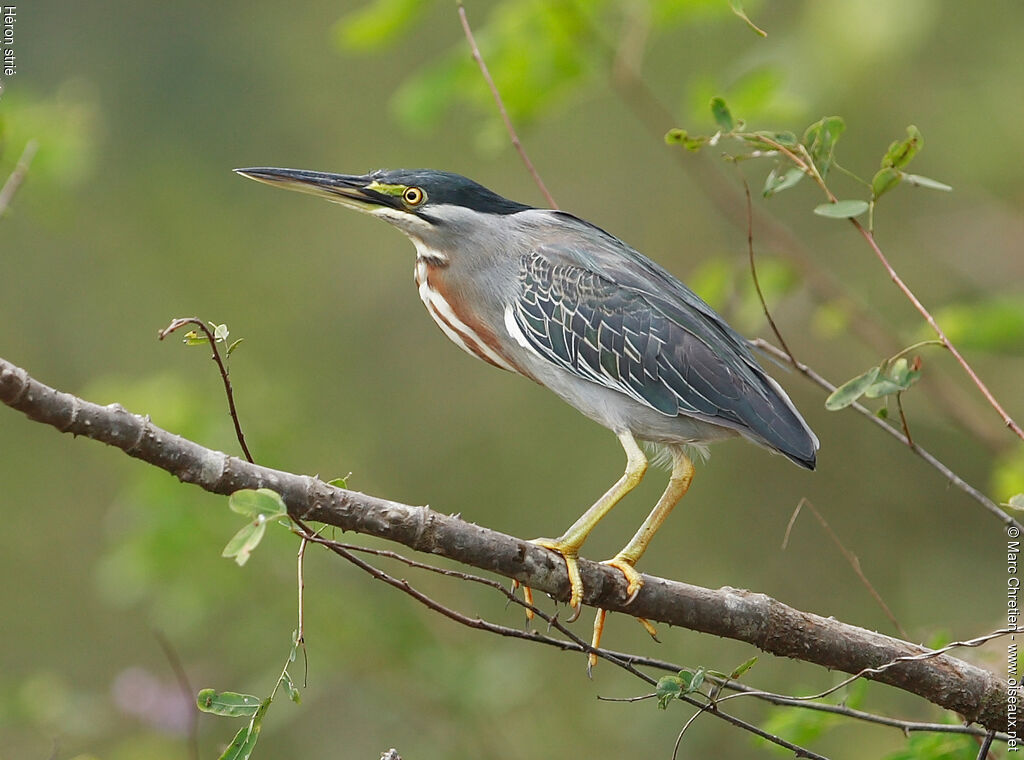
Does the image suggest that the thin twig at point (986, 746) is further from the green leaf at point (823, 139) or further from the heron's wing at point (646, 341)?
the green leaf at point (823, 139)

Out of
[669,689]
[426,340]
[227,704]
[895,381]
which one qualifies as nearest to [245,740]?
[227,704]

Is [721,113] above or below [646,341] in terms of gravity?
above

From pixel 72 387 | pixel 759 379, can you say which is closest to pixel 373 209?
pixel 759 379

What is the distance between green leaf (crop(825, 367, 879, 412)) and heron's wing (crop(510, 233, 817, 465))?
0.54 m

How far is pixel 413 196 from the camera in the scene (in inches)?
130

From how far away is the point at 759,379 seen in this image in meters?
3.29

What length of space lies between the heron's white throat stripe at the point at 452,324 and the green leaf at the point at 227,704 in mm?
1537

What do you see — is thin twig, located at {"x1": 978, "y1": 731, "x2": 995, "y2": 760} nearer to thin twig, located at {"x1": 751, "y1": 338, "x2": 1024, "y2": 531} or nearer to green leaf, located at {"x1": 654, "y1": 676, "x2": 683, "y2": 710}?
thin twig, located at {"x1": 751, "y1": 338, "x2": 1024, "y2": 531}

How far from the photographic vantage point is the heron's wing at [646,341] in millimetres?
3160

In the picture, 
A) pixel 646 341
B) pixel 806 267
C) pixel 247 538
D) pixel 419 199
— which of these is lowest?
pixel 247 538

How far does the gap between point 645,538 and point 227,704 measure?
1376 millimetres

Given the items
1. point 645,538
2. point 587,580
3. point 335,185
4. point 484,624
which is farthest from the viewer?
point 335,185

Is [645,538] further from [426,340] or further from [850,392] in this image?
[426,340]

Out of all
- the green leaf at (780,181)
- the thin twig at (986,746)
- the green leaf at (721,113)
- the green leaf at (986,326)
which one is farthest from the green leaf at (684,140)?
the thin twig at (986,746)
